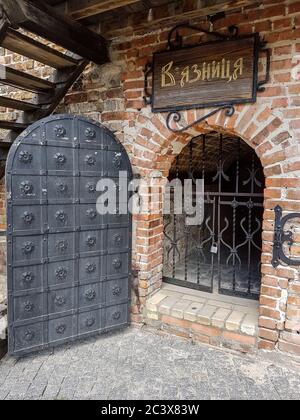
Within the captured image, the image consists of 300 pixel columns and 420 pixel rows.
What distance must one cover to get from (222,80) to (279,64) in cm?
41

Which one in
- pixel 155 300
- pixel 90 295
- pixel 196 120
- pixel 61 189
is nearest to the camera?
pixel 61 189

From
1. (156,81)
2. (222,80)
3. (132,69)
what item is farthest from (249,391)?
(132,69)

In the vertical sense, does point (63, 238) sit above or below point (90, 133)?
below

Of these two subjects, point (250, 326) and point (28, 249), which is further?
point (250, 326)

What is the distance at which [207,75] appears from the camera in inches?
97.6

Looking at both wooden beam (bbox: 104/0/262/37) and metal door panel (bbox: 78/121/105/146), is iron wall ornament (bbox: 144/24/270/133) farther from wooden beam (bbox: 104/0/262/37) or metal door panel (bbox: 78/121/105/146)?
metal door panel (bbox: 78/121/105/146)

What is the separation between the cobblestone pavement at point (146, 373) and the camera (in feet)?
6.77

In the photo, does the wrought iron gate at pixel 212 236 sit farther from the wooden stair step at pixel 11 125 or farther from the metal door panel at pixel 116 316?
the wooden stair step at pixel 11 125

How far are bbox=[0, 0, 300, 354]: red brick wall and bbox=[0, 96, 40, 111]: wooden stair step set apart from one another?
0.64m

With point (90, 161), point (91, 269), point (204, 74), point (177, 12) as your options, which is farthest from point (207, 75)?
point (91, 269)

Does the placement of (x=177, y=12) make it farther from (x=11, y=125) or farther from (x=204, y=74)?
(x=11, y=125)

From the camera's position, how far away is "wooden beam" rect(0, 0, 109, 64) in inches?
81.0

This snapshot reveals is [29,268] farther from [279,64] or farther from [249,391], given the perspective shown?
[279,64]

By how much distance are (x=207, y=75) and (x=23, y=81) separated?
60.0 inches
